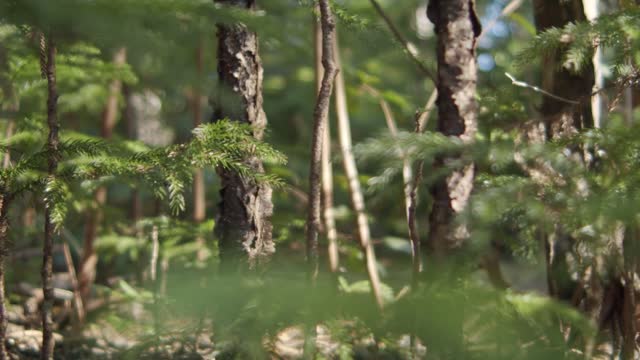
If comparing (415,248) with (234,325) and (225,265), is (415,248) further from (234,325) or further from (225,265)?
(234,325)

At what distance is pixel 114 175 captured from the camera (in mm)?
2549

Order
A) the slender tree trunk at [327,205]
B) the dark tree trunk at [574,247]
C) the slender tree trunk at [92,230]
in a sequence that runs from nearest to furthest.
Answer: the dark tree trunk at [574,247] → the slender tree trunk at [327,205] → the slender tree trunk at [92,230]

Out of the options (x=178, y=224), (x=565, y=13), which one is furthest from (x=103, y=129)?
(x=565, y=13)

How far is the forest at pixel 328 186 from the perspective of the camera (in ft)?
4.66

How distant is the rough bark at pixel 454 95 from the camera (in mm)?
2783

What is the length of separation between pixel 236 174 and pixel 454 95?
0.98 meters

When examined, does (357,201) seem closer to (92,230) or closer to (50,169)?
(50,169)

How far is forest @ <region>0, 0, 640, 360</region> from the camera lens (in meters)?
1.42

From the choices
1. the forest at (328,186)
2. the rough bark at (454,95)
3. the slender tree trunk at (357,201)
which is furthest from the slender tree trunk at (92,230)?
the rough bark at (454,95)

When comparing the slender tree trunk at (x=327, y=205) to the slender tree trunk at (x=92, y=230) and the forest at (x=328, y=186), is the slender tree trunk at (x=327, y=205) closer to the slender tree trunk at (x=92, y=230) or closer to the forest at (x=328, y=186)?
the forest at (x=328, y=186)

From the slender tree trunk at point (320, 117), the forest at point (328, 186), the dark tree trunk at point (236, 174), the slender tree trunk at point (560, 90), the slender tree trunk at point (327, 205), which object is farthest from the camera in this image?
the slender tree trunk at point (327, 205)

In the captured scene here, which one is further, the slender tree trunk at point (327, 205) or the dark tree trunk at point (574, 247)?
the slender tree trunk at point (327, 205)

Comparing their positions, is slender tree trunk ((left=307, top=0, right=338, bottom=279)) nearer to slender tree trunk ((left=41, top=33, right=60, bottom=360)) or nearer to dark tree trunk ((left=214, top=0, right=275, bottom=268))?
dark tree trunk ((left=214, top=0, right=275, bottom=268))

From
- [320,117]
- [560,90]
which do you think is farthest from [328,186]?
[560,90]
